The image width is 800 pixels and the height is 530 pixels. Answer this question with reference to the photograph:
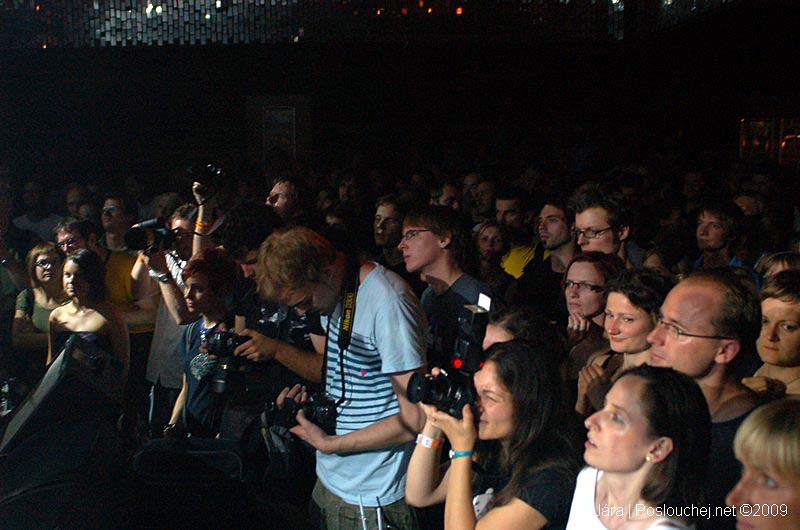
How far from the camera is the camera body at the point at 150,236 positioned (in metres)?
4.57

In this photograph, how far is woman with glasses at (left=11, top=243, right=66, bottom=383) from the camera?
4941 mm

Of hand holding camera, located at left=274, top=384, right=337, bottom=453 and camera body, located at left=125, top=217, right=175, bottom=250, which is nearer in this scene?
hand holding camera, located at left=274, top=384, right=337, bottom=453

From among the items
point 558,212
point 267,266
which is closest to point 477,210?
point 558,212

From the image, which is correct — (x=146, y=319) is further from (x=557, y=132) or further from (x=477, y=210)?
(x=557, y=132)

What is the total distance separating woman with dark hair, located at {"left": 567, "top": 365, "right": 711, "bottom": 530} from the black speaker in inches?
54.9

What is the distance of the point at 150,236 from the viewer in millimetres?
4672

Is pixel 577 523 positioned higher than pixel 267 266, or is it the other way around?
pixel 267 266

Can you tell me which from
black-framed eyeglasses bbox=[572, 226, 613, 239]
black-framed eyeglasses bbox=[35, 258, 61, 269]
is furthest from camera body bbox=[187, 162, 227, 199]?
black-framed eyeglasses bbox=[572, 226, 613, 239]

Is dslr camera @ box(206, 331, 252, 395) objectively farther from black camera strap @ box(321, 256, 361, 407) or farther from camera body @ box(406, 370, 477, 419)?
camera body @ box(406, 370, 477, 419)

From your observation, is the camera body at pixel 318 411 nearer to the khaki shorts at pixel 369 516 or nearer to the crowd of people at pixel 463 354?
the crowd of people at pixel 463 354

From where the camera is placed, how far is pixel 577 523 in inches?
83.1

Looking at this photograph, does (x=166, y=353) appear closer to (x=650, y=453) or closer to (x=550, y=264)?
(x=550, y=264)

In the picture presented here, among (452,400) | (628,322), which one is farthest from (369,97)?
(452,400)

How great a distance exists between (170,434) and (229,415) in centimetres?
25
